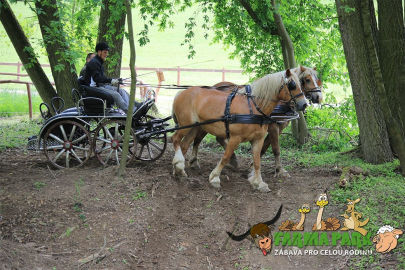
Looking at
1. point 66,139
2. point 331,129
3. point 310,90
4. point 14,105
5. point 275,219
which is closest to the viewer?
point 275,219

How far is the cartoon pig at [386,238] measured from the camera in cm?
487

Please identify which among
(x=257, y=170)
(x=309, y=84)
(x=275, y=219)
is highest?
(x=309, y=84)

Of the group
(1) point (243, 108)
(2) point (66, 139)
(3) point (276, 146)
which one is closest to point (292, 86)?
(1) point (243, 108)

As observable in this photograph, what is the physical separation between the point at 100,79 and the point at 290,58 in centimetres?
434

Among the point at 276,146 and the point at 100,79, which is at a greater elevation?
the point at 100,79

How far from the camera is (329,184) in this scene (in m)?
6.82

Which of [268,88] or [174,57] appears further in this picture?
[174,57]

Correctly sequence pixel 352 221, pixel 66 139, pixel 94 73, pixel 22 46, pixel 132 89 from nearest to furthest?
pixel 352 221 → pixel 132 89 → pixel 94 73 → pixel 66 139 → pixel 22 46

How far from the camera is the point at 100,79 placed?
24.4ft

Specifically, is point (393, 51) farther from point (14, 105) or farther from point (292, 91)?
point (14, 105)

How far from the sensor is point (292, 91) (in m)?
6.77

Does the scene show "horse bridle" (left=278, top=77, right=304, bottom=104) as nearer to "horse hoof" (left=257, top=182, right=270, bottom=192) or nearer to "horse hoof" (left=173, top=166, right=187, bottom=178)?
"horse hoof" (left=257, top=182, right=270, bottom=192)

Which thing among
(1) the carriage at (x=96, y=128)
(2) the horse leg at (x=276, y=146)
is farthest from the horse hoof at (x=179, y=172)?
(2) the horse leg at (x=276, y=146)

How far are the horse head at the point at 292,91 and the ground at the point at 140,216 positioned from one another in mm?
1385
